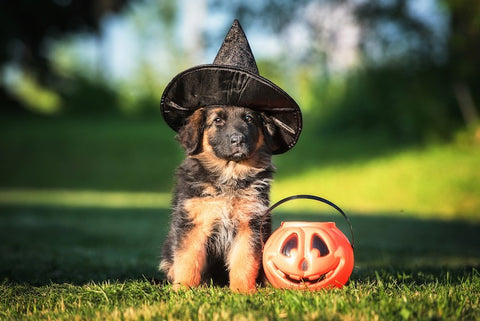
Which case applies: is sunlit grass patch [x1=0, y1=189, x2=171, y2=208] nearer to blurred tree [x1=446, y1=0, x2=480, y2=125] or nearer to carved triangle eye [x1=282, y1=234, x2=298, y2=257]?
blurred tree [x1=446, y1=0, x2=480, y2=125]

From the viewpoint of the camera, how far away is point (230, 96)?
4.48 meters

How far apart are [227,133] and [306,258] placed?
117 cm

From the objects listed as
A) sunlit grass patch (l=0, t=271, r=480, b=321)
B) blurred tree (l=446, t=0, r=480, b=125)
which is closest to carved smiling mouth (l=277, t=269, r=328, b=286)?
sunlit grass patch (l=0, t=271, r=480, b=321)

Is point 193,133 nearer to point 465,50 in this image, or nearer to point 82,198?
point 82,198

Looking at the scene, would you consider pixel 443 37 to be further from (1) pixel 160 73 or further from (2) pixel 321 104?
(1) pixel 160 73

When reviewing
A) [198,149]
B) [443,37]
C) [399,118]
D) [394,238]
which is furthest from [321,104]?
[198,149]

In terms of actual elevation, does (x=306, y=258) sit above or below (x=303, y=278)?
above

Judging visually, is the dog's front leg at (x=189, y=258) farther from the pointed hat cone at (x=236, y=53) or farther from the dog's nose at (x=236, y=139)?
the pointed hat cone at (x=236, y=53)

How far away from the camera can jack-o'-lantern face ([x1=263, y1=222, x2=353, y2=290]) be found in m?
4.15

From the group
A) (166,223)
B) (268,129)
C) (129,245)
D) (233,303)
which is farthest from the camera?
(129,245)

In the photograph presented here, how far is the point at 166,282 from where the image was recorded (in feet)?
15.3

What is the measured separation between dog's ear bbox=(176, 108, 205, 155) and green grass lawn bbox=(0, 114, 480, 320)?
1168mm

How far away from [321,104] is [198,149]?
773 inches

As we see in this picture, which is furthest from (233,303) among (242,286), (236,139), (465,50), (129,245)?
(465,50)
